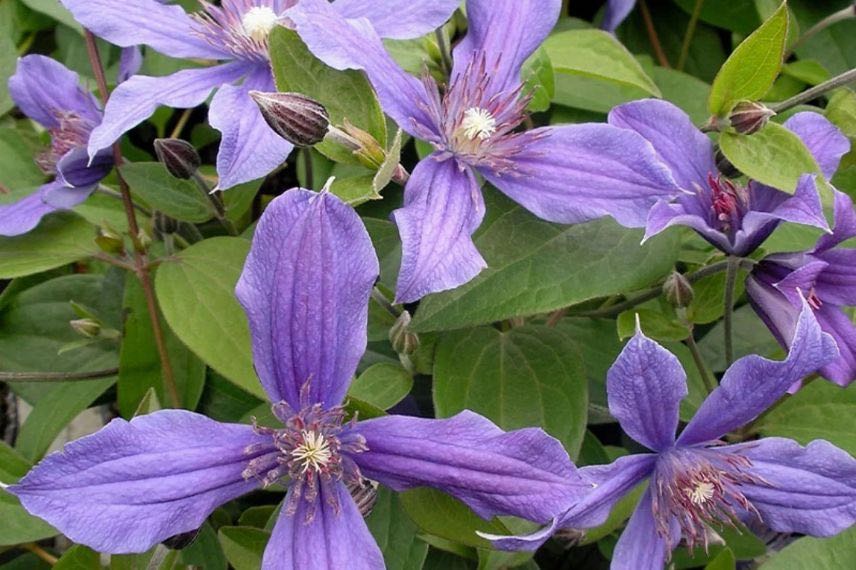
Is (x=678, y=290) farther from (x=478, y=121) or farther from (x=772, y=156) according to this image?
(x=478, y=121)

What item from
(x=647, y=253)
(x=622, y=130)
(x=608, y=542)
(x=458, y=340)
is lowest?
(x=608, y=542)

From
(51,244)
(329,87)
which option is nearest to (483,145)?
(329,87)

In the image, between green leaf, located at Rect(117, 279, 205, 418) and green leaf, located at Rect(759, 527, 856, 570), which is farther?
green leaf, located at Rect(117, 279, 205, 418)

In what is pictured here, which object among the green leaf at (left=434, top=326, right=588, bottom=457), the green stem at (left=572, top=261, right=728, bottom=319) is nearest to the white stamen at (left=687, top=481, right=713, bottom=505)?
the green leaf at (left=434, top=326, right=588, bottom=457)

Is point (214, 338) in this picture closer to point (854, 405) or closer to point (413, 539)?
point (413, 539)

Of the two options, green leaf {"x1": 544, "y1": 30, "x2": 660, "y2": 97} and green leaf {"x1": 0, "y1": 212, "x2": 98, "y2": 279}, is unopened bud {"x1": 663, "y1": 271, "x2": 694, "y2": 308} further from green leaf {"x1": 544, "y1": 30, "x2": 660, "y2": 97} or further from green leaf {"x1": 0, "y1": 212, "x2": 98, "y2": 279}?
green leaf {"x1": 0, "y1": 212, "x2": 98, "y2": 279}

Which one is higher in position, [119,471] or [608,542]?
[119,471]

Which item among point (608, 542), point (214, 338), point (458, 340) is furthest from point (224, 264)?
point (608, 542)
